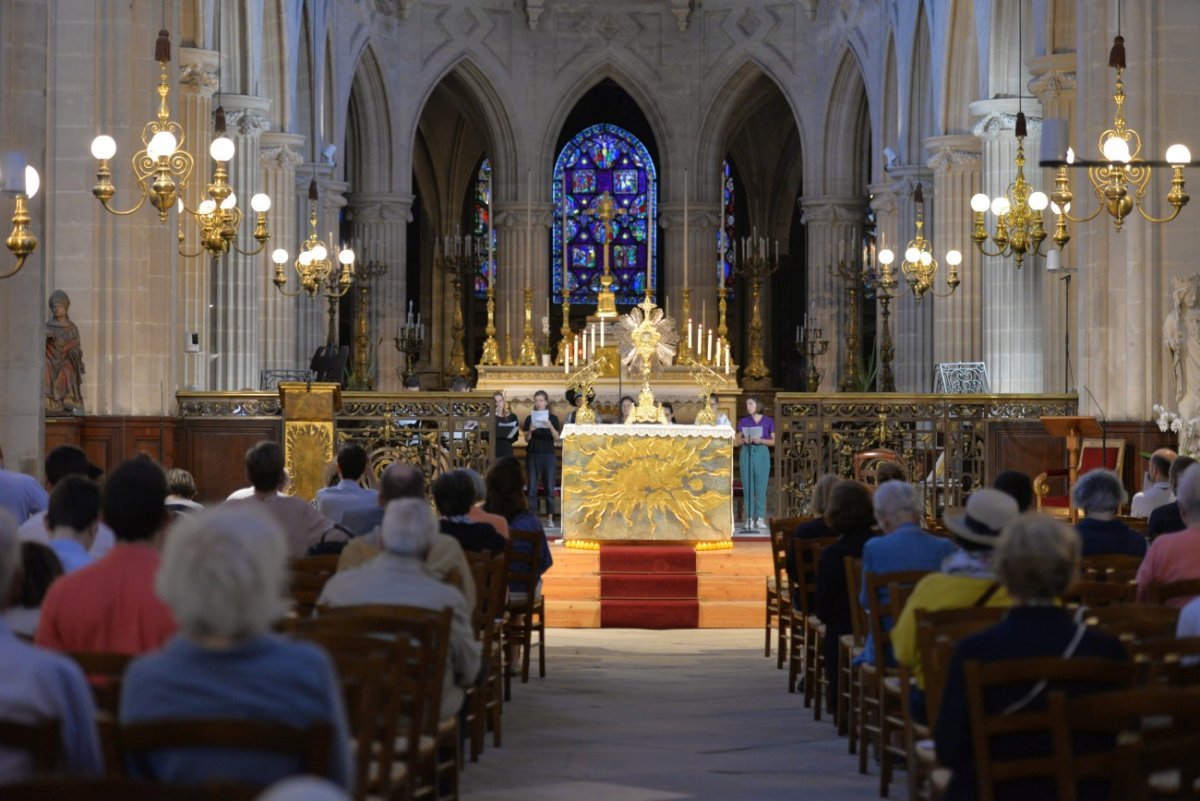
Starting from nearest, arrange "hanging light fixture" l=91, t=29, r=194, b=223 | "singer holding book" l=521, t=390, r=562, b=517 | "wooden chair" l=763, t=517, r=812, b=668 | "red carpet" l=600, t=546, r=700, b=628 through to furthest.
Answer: "wooden chair" l=763, t=517, r=812, b=668, "hanging light fixture" l=91, t=29, r=194, b=223, "red carpet" l=600, t=546, r=700, b=628, "singer holding book" l=521, t=390, r=562, b=517

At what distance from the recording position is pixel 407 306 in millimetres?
35375

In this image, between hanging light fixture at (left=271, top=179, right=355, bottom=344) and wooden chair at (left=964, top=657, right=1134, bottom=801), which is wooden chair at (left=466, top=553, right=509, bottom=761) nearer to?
wooden chair at (left=964, top=657, right=1134, bottom=801)

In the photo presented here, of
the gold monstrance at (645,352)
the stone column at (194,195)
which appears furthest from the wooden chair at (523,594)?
the stone column at (194,195)

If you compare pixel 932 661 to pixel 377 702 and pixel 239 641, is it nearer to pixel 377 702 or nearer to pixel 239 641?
pixel 377 702

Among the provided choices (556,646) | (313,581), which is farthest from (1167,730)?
(556,646)

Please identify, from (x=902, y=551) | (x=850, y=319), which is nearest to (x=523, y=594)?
(x=902, y=551)

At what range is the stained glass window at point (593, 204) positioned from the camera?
1423 inches

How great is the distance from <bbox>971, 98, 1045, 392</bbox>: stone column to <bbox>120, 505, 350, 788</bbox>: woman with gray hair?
18.4m

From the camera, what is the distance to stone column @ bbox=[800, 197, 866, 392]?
3139 cm

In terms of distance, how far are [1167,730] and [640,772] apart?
387 centimetres

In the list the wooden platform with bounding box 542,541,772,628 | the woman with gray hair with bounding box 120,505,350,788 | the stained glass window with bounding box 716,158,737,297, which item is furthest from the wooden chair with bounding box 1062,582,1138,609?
the stained glass window with bounding box 716,158,737,297

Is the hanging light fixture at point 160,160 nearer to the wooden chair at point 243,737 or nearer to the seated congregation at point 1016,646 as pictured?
the seated congregation at point 1016,646

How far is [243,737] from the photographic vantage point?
3.17 metres

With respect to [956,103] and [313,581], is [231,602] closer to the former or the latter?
[313,581]
